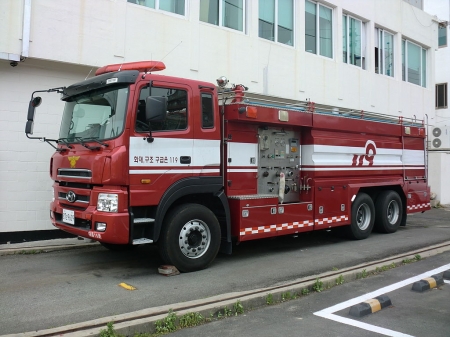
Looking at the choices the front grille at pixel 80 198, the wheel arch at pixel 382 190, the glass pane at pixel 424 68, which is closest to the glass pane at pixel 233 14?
the wheel arch at pixel 382 190

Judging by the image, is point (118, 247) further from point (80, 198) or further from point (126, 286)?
point (126, 286)

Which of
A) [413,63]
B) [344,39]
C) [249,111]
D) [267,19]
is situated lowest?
[249,111]

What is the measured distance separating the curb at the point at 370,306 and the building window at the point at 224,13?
8.44 metres

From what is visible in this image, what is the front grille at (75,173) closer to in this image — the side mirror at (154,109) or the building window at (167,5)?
the side mirror at (154,109)

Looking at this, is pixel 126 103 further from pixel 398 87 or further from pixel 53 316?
pixel 398 87

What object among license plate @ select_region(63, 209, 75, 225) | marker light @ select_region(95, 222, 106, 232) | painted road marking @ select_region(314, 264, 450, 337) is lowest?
painted road marking @ select_region(314, 264, 450, 337)

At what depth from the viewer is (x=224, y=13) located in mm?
11562

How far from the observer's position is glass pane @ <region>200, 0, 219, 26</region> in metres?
11.0

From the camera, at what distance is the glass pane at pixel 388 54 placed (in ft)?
56.5

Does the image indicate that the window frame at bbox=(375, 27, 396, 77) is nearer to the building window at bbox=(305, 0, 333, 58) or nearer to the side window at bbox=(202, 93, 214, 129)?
the building window at bbox=(305, 0, 333, 58)

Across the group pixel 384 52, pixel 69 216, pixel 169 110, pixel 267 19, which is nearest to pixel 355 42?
pixel 384 52

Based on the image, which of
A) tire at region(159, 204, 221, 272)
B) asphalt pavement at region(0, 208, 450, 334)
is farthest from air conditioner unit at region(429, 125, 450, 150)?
tire at region(159, 204, 221, 272)

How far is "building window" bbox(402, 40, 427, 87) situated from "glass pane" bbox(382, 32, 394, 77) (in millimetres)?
1032

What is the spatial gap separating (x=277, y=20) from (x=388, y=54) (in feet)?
22.2
